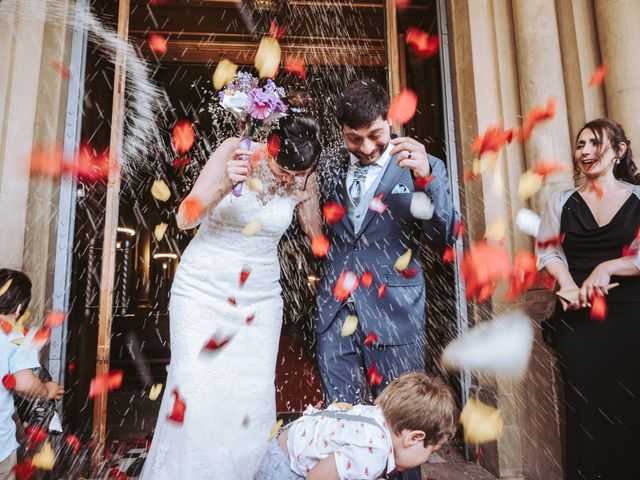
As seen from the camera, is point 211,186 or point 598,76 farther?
point 598,76

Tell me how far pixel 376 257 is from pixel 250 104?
98 cm

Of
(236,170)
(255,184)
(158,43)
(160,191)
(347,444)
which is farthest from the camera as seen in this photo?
(160,191)

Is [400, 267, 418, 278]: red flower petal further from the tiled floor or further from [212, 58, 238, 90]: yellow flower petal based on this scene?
[212, 58, 238, 90]: yellow flower petal

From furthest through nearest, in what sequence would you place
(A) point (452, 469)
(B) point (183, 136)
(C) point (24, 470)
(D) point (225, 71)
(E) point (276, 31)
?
(B) point (183, 136)
(D) point (225, 71)
(E) point (276, 31)
(A) point (452, 469)
(C) point (24, 470)

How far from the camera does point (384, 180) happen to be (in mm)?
2318

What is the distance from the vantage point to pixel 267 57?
6910 mm

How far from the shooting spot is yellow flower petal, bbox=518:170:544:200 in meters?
3.15

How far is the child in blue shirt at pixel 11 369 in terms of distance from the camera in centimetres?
224

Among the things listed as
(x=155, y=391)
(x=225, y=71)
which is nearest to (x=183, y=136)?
(x=225, y=71)

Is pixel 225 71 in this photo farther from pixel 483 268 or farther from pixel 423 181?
pixel 423 181

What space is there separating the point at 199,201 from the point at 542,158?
2177mm

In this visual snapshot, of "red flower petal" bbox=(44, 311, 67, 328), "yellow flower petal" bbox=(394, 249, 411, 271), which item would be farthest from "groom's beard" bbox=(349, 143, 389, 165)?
"red flower petal" bbox=(44, 311, 67, 328)

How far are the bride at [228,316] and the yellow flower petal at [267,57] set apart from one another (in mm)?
4684

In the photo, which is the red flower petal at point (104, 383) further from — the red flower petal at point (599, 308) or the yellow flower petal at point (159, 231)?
the yellow flower petal at point (159, 231)
